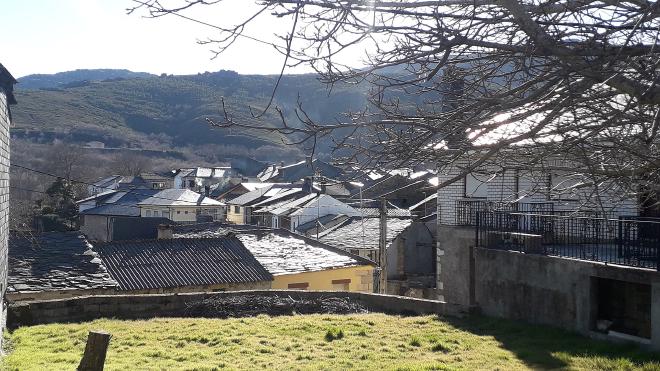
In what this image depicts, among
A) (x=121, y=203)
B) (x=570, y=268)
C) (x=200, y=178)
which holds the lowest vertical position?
(x=570, y=268)

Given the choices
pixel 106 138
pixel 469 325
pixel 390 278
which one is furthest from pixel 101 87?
pixel 469 325

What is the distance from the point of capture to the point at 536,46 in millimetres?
4082

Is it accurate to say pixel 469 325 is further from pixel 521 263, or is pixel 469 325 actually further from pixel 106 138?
pixel 106 138

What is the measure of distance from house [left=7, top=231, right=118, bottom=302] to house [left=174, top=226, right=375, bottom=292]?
194 inches

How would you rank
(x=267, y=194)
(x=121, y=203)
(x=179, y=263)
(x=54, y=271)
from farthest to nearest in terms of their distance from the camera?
(x=267, y=194)
(x=121, y=203)
(x=179, y=263)
(x=54, y=271)

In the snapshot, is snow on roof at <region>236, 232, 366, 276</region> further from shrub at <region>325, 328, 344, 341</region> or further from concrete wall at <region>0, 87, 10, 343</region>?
concrete wall at <region>0, 87, 10, 343</region>

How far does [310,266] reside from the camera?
2225 cm

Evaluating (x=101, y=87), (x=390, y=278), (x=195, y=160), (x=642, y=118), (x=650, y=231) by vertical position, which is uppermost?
(x=101, y=87)

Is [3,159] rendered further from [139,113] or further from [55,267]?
[139,113]

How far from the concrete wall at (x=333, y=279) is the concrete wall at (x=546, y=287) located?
29.2 ft

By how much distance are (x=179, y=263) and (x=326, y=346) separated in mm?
10925

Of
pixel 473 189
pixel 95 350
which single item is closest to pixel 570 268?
pixel 95 350

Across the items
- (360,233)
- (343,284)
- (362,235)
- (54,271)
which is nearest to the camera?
(54,271)

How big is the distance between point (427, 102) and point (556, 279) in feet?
23.0
